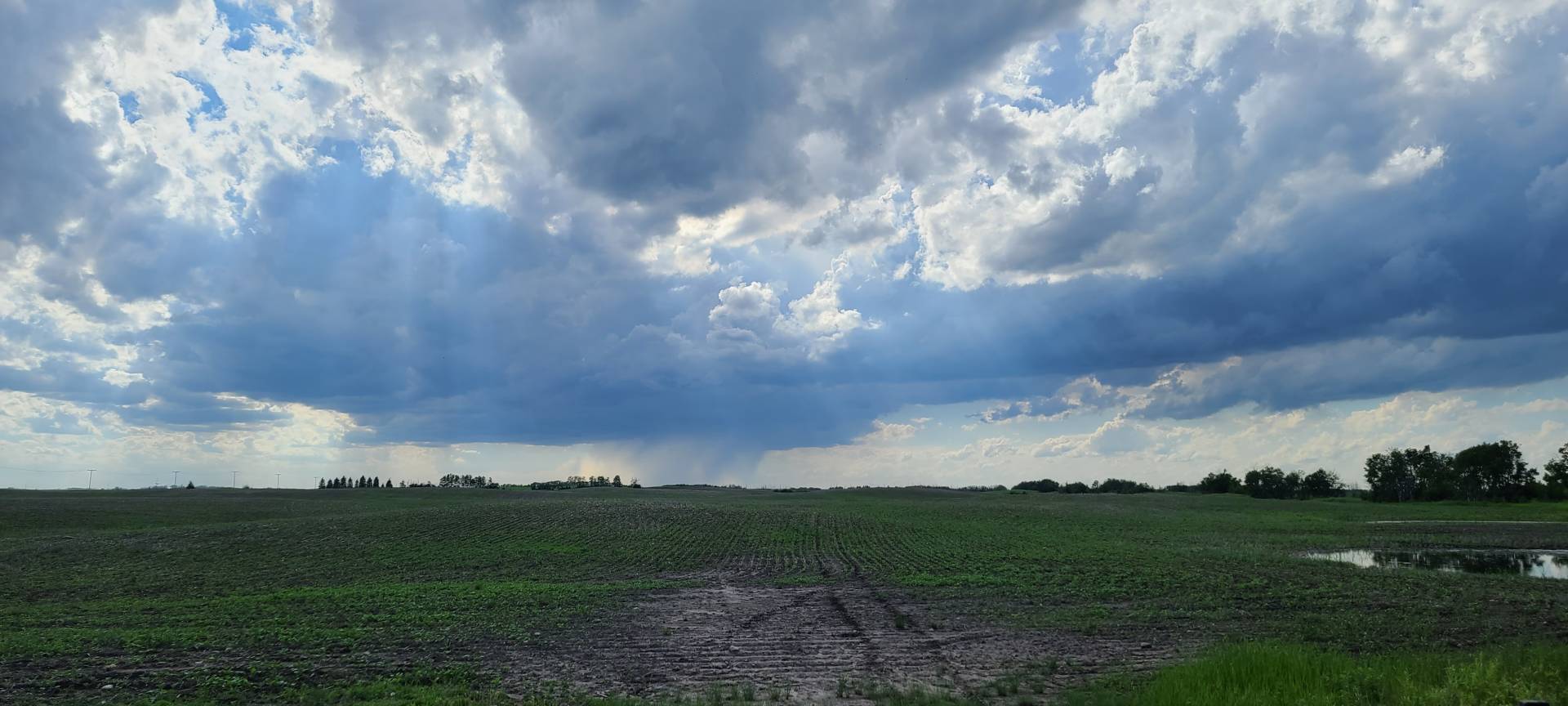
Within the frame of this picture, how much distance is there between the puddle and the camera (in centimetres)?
3525

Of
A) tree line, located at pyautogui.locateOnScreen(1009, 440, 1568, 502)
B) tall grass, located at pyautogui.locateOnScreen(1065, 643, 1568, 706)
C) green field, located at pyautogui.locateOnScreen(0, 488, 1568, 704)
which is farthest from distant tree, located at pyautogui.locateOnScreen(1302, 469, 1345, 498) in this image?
tall grass, located at pyautogui.locateOnScreen(1065, 643, 1568, 706)

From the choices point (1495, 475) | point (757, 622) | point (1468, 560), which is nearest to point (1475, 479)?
point (1495, 475)

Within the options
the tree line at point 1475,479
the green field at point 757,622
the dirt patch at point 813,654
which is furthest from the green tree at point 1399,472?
the dirt patch at point 813,654

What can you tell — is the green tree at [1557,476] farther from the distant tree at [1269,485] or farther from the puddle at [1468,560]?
the puddle at [1468,560]

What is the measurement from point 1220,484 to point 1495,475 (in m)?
48.6

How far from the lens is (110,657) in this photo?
55.8 ft

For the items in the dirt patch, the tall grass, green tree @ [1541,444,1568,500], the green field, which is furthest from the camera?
green tree @ [1541,444,1568,500]

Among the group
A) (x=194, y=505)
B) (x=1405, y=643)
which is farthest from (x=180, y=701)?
(x=194, y=505)

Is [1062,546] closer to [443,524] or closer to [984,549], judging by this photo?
[984,549]

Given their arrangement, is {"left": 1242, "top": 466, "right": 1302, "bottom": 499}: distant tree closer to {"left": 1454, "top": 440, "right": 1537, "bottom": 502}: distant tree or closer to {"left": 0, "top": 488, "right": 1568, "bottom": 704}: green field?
{"left": 1454, "top": 440, "right": 1537, "bottom": 502}: distant tree

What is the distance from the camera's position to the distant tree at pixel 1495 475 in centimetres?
12756

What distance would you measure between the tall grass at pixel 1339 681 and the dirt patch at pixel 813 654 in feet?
6.58

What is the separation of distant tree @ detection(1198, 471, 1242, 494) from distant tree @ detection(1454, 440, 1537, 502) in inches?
1593

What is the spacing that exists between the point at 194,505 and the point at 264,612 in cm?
8907
